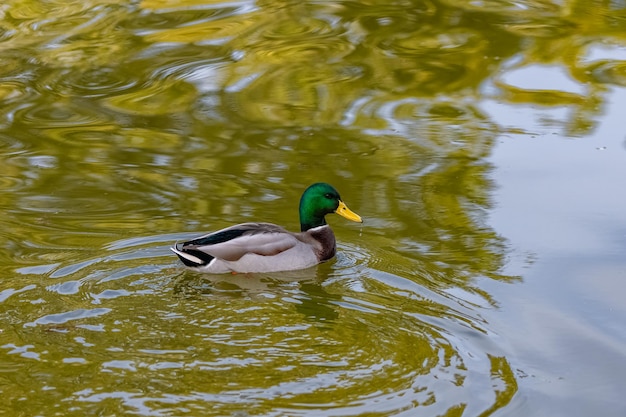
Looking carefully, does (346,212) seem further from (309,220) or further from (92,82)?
(92,82)

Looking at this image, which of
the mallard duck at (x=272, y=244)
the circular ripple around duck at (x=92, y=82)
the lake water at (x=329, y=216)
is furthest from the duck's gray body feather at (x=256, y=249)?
the circular ripple around duck at (x=92, y=82)

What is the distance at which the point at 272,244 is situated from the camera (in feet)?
25.1

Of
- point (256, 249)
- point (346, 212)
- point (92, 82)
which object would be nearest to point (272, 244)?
point (256, 249)

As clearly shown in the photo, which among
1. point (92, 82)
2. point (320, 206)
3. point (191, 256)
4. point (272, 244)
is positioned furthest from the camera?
point (92, 82)

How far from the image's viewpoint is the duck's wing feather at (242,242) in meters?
7.45

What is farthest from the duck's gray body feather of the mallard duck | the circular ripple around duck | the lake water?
the circular ripple around duck

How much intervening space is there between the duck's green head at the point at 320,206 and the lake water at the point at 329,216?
22cm

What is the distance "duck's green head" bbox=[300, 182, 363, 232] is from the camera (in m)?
8.10

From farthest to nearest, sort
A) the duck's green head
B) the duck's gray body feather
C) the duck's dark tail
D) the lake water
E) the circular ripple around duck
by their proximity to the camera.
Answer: the circular ripple around duck → the duck's green head → the duck's gray body feather → the duck's dark tail → the lake water

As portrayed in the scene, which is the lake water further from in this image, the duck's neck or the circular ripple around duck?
the duck's neck

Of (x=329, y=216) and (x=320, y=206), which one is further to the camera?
(x=329, y=216)

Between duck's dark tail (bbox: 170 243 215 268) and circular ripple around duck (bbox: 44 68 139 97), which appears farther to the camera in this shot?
circular ripple around duck (bbox: 44 68 139 97)

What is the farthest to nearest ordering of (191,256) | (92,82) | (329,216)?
(92,82)
(329,216)
(191,256)

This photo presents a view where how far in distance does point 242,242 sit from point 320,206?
81 centimetres
